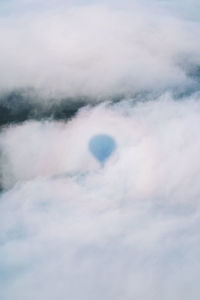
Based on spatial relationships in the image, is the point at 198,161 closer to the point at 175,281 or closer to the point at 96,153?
the point at 96,153

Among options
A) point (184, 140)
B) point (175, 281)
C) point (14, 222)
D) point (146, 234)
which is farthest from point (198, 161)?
point (14, 222)

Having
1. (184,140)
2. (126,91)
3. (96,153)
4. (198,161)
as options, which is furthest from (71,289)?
(126,91)

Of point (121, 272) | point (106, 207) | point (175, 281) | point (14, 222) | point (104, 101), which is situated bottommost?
point (175, 281)

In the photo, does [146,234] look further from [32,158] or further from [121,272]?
[32,158]

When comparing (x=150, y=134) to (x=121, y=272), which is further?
(x=150, y=134)

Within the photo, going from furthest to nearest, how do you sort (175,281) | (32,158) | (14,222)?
(32,158) → (14,222) → (175,281)

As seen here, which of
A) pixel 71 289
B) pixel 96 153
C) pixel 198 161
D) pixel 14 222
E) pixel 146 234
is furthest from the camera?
pixel 96 153

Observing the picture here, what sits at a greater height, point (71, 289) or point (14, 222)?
point (14, 222)
